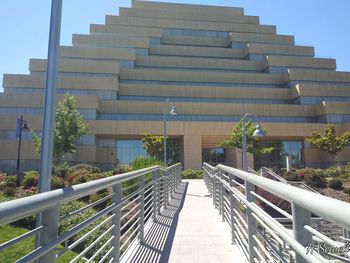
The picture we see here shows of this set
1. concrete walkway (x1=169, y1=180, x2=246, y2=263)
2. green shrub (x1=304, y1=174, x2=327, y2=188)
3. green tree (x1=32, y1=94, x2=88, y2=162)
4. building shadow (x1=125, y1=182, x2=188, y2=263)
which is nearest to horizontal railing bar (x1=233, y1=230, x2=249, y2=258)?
concrete walkway (x1=169, y1=180, x2=246, y2=263)

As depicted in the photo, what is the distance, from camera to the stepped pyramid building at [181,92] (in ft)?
164

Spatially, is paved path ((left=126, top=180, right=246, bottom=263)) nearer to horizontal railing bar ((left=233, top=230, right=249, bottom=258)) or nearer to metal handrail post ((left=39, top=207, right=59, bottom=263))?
horizontal railing bar ((left=233, top=230, right=249, bottom=258))

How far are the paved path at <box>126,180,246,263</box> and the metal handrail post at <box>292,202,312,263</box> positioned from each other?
331cm

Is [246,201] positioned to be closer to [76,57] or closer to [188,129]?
[188,129]

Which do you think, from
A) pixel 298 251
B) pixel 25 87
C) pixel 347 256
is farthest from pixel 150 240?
pixel 25 87

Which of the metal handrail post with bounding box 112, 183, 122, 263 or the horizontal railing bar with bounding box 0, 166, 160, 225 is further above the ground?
the horizontal railing bar with bounding box 0, 166, 160, 225

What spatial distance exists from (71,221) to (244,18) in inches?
2781

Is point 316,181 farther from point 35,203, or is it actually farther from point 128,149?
point 128,149

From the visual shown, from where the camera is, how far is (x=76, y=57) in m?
58.9

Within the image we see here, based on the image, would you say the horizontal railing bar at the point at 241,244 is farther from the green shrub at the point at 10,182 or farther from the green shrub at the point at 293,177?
the green shrub at the point at 293,177

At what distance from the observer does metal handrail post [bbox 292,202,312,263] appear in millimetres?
2127

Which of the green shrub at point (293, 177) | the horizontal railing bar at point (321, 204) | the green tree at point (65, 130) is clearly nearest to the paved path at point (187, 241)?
the horizontal railing bar at point (321, 204)

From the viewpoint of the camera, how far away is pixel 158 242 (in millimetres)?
6477

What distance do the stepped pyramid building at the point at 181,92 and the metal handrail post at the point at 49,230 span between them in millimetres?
47535
